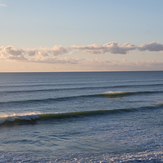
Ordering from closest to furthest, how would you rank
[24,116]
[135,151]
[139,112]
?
[135,151] < [24,116] < [139,112]

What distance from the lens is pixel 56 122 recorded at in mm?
23922

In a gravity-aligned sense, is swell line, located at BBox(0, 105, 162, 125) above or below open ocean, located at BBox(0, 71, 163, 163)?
above

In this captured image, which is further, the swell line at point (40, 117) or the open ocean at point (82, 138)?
the swell line at point (40, 117)

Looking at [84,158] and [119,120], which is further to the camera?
[119,120]

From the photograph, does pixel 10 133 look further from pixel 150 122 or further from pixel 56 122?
pixel 150 122

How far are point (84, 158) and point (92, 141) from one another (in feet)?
10.5

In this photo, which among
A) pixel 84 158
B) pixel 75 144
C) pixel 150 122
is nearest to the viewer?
pixel 84 158

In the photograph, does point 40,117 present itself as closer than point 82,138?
No

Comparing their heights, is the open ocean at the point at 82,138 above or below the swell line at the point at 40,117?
below

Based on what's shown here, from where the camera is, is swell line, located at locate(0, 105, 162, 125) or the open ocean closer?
the open ocean

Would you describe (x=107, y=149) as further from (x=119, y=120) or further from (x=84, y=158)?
(x=119, y=120)

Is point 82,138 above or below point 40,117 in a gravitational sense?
below

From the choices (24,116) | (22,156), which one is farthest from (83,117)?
(22,156)

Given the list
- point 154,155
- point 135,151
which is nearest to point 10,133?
point 135,151
